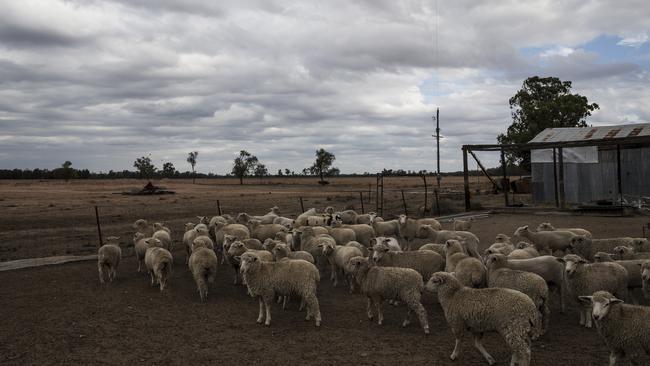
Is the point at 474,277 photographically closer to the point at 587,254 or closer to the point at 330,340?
the point at 330,340

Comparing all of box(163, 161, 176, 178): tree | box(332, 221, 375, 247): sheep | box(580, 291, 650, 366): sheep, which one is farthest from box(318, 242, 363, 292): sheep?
box(163, 161, 176, 178): tree

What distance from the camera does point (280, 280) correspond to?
915cm

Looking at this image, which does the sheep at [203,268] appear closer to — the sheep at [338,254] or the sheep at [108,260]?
the sheep at [338,254]

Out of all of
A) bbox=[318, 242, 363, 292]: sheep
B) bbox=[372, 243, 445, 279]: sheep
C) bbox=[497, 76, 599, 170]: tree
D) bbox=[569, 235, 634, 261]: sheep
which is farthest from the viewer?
bbox=[497, 76, 599, 170]: tree

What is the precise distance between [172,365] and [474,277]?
17.3 feet

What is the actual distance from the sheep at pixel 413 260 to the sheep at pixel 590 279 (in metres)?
2.62

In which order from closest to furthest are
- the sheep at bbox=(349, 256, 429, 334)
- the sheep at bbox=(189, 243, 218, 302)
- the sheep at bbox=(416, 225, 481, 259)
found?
1. the sheep at bbox=(349, 256, 429, 334)
2. the sheep at bbox=(189, 243, 218, 302)
3. the sheep at bbox=(416, 225, 481, 259)

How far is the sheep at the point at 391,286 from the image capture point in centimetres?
845

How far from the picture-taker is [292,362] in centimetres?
708

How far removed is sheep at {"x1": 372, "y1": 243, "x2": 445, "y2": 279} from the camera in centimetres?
1027

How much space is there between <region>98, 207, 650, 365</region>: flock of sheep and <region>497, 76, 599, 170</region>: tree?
34455mm

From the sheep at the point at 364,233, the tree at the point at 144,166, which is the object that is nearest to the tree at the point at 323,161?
the tree at the point at 144,166

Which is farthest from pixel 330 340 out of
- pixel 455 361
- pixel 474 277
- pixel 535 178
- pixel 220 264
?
pixel 535 178

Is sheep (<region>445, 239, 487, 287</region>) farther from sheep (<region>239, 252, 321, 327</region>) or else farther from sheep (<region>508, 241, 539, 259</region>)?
sheep (<region>239, 252, 321, 327</region>)
